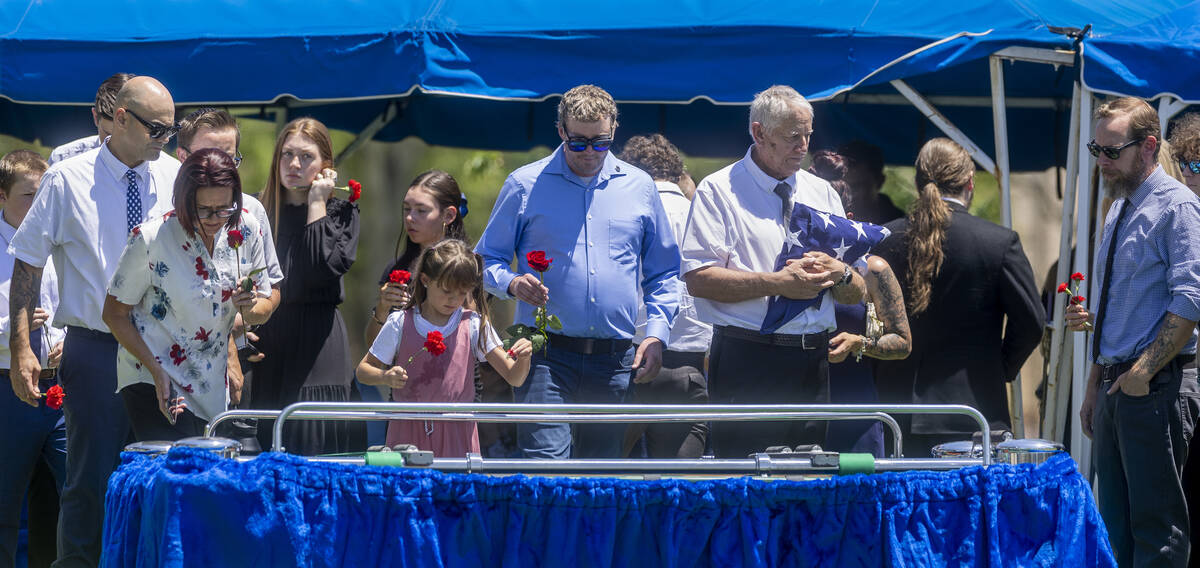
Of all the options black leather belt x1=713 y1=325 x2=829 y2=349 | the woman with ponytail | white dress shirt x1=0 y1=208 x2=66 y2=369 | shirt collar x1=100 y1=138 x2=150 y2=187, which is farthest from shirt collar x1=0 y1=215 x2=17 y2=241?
the woman with ponytail

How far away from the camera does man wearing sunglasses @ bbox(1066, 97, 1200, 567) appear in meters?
4.98

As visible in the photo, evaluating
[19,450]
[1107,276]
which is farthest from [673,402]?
[19,450]

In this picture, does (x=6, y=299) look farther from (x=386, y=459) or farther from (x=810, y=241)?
(x=810, y=241)

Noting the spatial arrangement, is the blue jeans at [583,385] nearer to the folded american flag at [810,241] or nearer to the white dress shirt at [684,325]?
the folded american flag at [810,241]

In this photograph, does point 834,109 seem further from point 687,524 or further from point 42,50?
point 687,524

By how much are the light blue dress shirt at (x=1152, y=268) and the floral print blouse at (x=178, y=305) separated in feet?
11.1

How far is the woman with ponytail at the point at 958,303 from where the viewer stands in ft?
18.6

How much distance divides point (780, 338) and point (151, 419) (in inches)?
91.9

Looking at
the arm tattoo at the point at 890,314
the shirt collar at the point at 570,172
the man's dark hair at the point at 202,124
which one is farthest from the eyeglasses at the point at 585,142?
the man's dark hair at the point at 202,124

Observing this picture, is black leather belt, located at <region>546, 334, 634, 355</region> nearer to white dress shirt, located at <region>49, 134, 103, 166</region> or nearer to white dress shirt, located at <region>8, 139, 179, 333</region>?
white dress shirt, located at <region>8, 139, 179, 333</region>

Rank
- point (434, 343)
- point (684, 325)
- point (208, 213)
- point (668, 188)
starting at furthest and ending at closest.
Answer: point (668, 188)
point (684, 325)
point (434, 343)
point (208, 213)

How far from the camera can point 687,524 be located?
3.05 meters

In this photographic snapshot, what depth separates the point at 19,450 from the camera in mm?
5305

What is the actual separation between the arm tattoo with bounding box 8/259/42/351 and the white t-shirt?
126 centimetres
